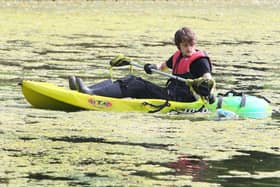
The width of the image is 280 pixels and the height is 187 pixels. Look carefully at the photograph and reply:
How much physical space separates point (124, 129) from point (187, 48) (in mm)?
1359

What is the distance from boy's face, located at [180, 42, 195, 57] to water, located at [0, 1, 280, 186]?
0.55m

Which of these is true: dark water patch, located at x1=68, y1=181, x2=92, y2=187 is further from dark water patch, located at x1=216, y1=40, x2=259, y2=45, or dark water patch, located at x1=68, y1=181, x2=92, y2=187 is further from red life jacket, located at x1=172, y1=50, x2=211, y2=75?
dark water patch, located at x1=216, y1=40, x2=259, y2=45

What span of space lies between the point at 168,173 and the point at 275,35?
37.6ft

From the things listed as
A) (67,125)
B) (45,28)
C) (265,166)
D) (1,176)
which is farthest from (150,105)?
(45,28)

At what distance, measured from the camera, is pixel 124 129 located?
700cm

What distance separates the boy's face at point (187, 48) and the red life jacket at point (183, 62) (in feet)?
0.10

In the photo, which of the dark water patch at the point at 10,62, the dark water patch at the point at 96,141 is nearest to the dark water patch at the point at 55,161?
the dark water patch at the point at 96,141

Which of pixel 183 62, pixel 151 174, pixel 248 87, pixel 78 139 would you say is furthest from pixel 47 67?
pixel 151 174

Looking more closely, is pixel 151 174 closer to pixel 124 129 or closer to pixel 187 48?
pixel 124 129

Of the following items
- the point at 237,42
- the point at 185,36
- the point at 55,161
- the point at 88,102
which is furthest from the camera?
the point at 237,42

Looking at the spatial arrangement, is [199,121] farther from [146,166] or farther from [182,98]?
[146,166]

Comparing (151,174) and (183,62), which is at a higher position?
(183,62)

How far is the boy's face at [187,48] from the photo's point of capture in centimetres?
808

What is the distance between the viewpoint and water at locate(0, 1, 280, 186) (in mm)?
5430
